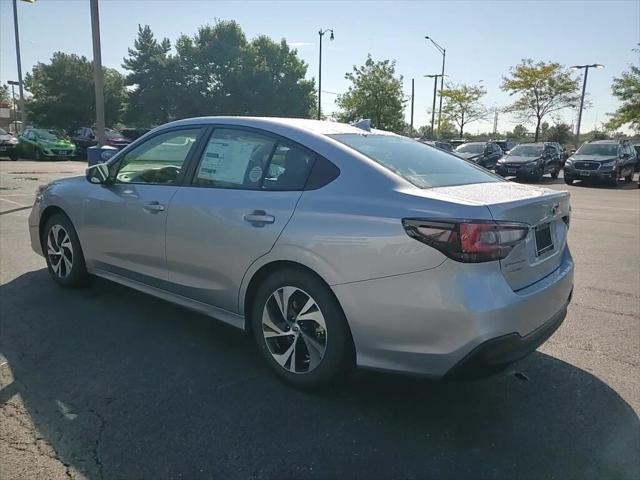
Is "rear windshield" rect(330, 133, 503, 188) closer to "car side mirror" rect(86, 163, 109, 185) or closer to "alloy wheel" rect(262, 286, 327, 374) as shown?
"alloy wheel" rect(262, 286, 327, 374)

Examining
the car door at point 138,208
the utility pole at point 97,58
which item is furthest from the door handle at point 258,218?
the utility pole at point 97,58

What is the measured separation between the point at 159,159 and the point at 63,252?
154cm

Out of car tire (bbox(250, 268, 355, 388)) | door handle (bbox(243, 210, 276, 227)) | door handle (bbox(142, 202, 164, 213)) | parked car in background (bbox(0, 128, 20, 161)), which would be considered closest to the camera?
Result: car tire (bbox(250, 268, 355, 388))

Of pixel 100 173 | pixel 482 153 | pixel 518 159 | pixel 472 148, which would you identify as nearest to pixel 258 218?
pixel 100 173

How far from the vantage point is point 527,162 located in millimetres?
21312

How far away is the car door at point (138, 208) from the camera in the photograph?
3881 millimetres

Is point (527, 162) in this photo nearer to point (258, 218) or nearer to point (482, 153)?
point (482, 153)

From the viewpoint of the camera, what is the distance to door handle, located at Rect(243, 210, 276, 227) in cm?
314

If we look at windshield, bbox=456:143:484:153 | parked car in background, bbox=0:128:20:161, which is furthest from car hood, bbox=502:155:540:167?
parked car in background, bbox=0:128:20:161

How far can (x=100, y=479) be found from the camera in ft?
7.68

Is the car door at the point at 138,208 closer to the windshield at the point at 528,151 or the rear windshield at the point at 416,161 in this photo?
the rear windshield at the point at 416,161

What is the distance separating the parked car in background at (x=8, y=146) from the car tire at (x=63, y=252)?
83.0ft

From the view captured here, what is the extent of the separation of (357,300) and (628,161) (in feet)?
77.2

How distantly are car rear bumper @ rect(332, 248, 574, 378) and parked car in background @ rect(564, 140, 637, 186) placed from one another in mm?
19738
